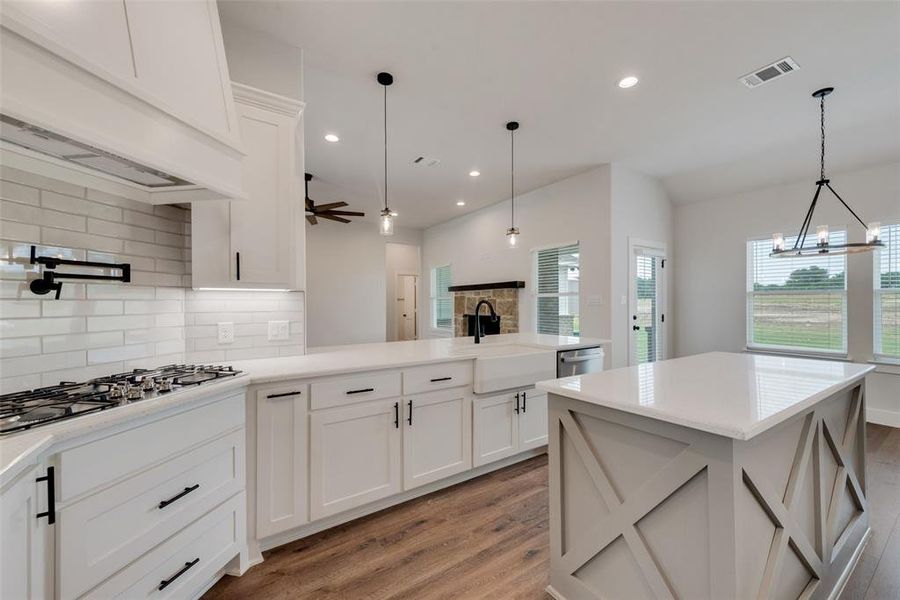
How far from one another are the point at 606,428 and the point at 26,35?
2.17m

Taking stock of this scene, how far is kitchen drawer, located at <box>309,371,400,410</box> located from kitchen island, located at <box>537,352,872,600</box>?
97 cm

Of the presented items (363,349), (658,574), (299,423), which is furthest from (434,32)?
(658,574)

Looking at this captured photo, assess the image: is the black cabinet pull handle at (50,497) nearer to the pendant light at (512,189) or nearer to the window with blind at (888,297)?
the pendant light at (512,189)

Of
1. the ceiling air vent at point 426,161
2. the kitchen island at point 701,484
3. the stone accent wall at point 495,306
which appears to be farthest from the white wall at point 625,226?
the kitchen island at point 701,484

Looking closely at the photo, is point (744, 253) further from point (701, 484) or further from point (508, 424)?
point (701, 484)

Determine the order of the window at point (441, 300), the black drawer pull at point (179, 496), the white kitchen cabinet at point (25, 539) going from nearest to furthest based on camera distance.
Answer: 1. the white kitchen cabinet at point (25, 539)
2. the black drawer pull at point (179, 496)
3. the window at point (441, 300)

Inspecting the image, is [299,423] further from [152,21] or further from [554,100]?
[554,100]

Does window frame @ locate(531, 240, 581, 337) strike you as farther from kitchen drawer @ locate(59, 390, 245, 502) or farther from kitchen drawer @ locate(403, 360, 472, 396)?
kitchen drawer @ locate(59, 390, 245, 502)

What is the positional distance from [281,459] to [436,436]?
0.92 metres

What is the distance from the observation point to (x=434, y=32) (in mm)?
2287

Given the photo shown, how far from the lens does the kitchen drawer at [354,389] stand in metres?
1.91

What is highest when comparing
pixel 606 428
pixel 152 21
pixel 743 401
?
pixel 152 21

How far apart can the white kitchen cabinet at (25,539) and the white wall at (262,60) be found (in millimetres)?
2221

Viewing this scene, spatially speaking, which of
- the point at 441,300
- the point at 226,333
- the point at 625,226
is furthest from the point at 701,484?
the point at 441,300
